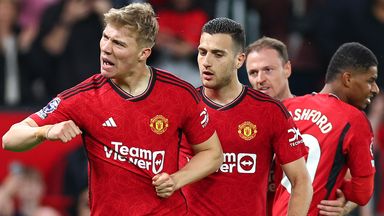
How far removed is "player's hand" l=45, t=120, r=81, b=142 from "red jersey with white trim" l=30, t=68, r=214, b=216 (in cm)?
36

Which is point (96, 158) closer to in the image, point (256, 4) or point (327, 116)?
point (327, 116)

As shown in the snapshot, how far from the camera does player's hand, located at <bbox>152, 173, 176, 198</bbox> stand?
6.58 m

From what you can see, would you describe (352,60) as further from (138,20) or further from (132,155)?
(132,155)

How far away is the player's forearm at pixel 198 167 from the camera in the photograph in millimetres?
6699

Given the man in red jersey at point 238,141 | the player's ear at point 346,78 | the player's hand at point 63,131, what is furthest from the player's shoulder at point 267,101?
the player's hand at point 63,131

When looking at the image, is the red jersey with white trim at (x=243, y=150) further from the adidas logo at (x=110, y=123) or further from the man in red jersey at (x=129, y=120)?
the adidas logo at (x=110, y=123)

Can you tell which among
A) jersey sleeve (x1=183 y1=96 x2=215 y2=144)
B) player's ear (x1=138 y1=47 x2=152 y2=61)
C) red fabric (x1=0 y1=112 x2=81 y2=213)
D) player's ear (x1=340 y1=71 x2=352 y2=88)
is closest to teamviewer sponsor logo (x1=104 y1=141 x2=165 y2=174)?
jersey sleeve (x1=183 y1=96 x2=215 y2=144)

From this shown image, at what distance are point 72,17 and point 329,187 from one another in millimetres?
5448

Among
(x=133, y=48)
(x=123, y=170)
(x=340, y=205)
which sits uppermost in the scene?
(x=133, y=48)

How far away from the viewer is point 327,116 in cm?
749

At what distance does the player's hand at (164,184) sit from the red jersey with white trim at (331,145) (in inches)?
43.9

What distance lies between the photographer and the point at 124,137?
6.71m

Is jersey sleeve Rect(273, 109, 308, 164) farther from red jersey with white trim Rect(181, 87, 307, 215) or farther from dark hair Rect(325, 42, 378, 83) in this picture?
dark hair Rect(325, 42, 378, 83)

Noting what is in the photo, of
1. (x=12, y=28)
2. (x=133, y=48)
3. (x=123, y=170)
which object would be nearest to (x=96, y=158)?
(x=123, y=170)
